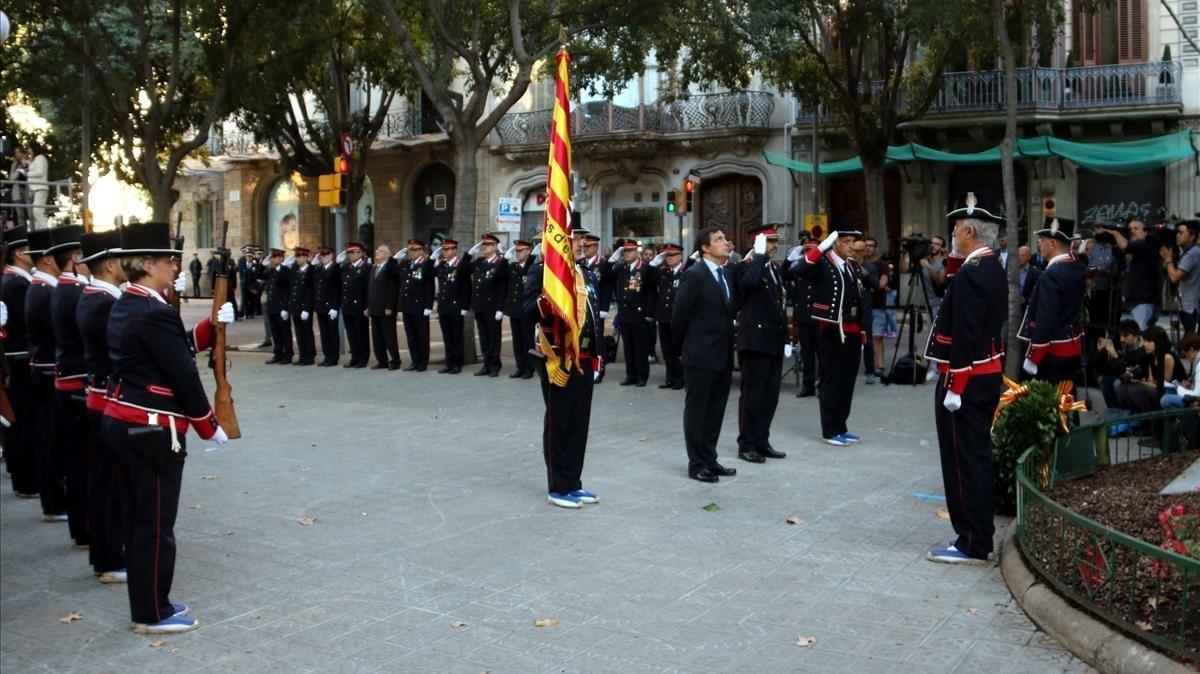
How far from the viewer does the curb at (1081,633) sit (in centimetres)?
517

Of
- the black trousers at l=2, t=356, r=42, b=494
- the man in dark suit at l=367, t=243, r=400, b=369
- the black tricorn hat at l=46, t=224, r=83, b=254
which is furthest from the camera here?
the man in dark suit at l=367, t=243, r=400, b=369

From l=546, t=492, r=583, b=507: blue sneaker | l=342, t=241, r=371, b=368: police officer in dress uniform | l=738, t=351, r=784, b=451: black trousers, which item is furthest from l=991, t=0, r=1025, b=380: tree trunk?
l=342, t=241, r=371, b=368: police officer in dress uniform

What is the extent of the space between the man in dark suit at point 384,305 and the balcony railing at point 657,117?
1410 centimetres

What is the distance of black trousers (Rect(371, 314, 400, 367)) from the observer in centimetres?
1900

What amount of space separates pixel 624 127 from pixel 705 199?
2.96m

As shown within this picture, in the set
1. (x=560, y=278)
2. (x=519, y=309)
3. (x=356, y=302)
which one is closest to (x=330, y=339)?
(x=356, y=302)

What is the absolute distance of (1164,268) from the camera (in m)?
15.2

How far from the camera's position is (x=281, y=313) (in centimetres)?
2055

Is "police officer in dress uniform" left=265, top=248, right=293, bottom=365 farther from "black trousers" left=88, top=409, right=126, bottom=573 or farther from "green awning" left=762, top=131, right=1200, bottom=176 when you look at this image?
"green awning" left=762, top=131, right=1200, bottom=176

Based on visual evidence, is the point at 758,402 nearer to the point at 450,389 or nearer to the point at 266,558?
the point at 266,558

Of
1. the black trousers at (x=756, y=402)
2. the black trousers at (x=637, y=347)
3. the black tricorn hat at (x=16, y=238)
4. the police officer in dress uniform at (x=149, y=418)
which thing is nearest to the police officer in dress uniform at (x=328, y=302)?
the black trousers at (x=637, y=347)

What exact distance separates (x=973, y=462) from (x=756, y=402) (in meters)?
3.66

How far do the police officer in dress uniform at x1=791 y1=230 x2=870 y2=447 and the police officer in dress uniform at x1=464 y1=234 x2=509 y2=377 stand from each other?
22.2ft

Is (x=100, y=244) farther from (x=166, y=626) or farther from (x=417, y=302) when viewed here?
(x=417, y=302)
